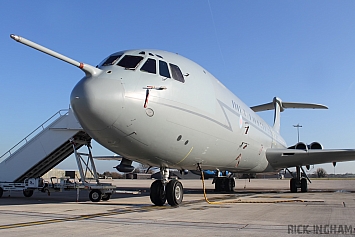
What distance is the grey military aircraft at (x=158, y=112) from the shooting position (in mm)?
9047

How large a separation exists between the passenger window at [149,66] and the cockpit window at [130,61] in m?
0.22

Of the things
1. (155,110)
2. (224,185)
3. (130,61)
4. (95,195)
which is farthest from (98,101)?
(224,185)

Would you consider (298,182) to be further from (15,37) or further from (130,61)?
(15,37)

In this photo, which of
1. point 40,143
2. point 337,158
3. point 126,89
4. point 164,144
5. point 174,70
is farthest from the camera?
Result: point 337,158

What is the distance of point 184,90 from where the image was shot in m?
11.0

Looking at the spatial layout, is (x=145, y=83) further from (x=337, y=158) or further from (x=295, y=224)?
(x=337, y=158)

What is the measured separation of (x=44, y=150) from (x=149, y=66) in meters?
9.44

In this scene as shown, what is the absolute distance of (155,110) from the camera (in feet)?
31.9

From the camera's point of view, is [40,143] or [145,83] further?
[40,143]

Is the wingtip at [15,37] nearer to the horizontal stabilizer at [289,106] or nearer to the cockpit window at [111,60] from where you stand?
the cockpit window at [111,60]

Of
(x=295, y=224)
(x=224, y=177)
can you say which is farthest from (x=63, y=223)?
(x=224, y=177)

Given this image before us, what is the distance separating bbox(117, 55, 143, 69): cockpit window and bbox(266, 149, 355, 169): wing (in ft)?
43.0

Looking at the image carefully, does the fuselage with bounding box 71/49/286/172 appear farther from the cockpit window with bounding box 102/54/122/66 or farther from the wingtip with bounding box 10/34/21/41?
the wingtip with bounding box 10/34/21/41

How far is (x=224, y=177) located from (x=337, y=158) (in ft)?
23.8
